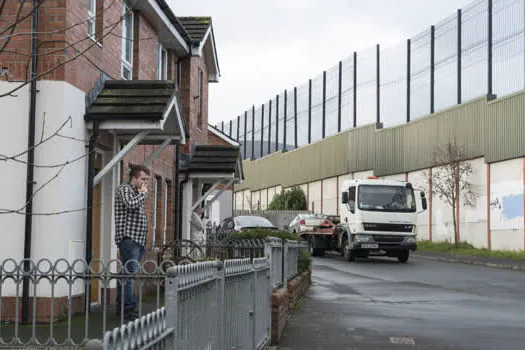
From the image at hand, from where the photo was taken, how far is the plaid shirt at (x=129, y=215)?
11.0 m

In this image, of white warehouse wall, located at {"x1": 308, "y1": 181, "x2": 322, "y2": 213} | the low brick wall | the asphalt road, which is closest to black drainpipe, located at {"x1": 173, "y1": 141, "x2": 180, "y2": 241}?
the asphalt road

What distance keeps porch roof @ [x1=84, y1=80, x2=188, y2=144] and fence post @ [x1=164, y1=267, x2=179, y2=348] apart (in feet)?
27.2

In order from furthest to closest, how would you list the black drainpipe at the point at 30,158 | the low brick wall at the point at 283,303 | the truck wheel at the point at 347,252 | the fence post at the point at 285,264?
1. the truck wheel at the point at 347,252
2. the fence post at the point at 285,264
3. the black drainpipe at the point at 30,158
4. the low brick wall at the point at 283,303

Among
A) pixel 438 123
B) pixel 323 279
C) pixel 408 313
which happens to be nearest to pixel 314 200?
pixel 438 123

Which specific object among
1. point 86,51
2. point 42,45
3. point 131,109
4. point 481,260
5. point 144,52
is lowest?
point 481,260

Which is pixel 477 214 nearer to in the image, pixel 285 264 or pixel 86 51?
pixel 285 264

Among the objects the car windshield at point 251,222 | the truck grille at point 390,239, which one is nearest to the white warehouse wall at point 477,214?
the truck grille at point 390,239

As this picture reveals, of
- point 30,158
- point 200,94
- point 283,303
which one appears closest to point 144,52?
point 30,158

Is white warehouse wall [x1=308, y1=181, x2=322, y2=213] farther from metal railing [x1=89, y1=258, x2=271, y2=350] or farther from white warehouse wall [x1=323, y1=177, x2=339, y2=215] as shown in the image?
metal railing [x1=89, y1=258, x2=271, y2=350]

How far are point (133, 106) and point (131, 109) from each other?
99 mm

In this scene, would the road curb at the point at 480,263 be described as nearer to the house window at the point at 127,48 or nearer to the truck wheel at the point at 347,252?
the truck wheel at the point at 347,252

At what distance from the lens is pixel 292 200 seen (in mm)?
61688

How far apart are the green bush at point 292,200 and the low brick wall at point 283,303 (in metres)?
44.7

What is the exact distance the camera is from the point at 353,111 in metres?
54.2
